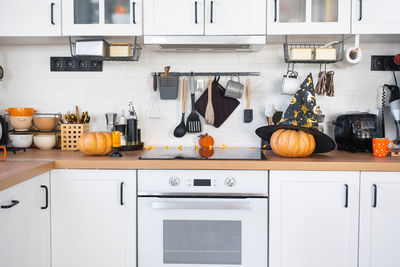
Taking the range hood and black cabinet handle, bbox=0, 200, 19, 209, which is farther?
the range hood

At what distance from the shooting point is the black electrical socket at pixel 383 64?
261 cm

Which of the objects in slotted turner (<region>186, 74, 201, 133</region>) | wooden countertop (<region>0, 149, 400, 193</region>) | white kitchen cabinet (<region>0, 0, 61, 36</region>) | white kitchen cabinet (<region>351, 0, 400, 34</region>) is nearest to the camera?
wooden countertop (<region>0, 149, 400, 193</region>)

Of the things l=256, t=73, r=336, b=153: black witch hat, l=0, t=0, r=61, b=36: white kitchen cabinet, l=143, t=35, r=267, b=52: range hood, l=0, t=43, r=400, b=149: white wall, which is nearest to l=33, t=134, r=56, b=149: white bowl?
l=0, t=43, r=400, b=149: white wall

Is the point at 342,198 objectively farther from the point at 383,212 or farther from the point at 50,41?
the point at 50,41

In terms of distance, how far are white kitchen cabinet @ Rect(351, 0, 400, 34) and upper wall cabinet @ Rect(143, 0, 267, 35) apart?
568 mm

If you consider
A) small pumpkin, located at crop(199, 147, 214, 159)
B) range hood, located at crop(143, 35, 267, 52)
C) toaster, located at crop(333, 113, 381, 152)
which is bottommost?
small pumpkin, located at crop(199, 147, 214, 159)

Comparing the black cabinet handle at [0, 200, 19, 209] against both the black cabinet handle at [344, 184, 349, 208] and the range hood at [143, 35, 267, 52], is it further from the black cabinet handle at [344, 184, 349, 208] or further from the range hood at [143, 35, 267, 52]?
the black cabinet handle at [344, 184, 349, 208]

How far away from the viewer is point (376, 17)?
224 cm

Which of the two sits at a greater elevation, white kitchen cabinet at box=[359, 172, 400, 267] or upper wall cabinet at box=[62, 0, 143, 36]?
upper wall cabinet at box=[62, 0, 143, 36]

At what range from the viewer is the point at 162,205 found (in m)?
2.05

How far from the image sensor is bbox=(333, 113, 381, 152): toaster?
7.71 feet

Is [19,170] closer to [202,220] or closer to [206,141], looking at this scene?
[202,220]

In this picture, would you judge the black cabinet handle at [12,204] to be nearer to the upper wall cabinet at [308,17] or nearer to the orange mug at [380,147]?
the upper wall cabinet at [308,17]

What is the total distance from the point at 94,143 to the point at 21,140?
69 cm
